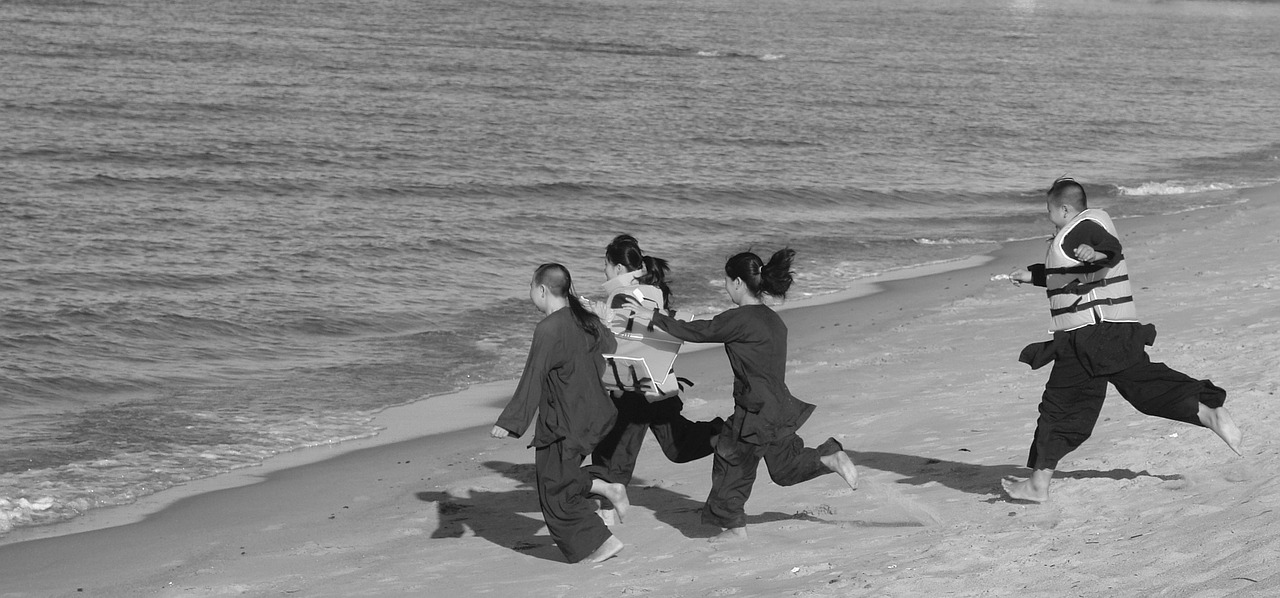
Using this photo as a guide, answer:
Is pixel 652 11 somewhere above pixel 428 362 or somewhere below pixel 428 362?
above

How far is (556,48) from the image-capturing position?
48.1m

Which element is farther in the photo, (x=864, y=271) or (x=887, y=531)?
(x=864, y=271)

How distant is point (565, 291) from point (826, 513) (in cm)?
176

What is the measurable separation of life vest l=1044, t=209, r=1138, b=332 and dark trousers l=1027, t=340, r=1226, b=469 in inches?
7.3


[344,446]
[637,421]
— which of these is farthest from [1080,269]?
[344,446]

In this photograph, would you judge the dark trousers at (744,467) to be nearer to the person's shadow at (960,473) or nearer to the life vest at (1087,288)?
the person's shadow at (960,473)

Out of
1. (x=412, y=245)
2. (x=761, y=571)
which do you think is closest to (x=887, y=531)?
(x=761, y=571)

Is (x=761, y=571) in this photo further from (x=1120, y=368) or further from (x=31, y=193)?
(x=31, y=193)

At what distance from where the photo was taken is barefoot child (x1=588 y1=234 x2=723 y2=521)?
661 cm

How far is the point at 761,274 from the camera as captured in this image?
6117mm

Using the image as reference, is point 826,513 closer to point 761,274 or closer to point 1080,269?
point 761,274

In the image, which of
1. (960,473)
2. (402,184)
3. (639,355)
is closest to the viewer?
(639,355)

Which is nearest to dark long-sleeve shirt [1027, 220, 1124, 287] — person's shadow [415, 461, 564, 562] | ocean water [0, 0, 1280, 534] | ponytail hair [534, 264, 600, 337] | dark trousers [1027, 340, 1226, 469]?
dark trousers [1027, 340, 1226, 469]

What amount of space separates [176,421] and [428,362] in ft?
7.96
